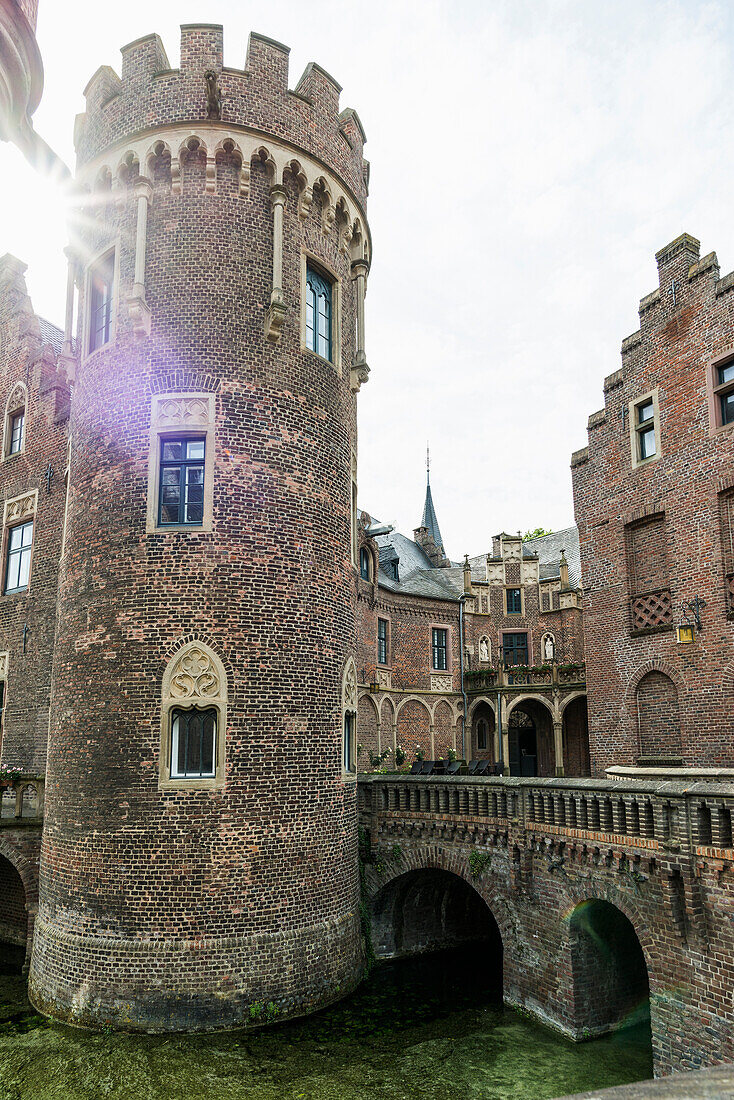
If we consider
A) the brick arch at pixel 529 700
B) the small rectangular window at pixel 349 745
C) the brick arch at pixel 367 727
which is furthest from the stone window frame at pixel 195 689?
the brick arch at pixel 529 700

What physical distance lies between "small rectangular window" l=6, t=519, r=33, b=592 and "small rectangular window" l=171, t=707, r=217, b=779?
9.46 metres

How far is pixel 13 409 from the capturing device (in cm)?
2134

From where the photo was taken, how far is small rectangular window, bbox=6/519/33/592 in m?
19.9

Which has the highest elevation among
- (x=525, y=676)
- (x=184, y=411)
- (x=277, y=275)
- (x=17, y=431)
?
(x=17, y=431)

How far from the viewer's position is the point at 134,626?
12.5 metres

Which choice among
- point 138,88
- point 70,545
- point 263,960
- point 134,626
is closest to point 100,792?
point 134,626

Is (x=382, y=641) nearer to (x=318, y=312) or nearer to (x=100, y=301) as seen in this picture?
(x=318, y=312)

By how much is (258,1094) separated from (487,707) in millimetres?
24192

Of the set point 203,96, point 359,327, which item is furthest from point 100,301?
point 359,327

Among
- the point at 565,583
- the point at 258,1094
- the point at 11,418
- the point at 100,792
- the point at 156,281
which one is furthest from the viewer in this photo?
the point at 565,583

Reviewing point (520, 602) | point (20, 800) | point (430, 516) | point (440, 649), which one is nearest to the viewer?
point (20, 800)

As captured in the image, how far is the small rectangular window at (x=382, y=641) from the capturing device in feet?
96.8

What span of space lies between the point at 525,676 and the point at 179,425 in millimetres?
21074

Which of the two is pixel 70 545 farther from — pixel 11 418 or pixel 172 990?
pixel 11 418
